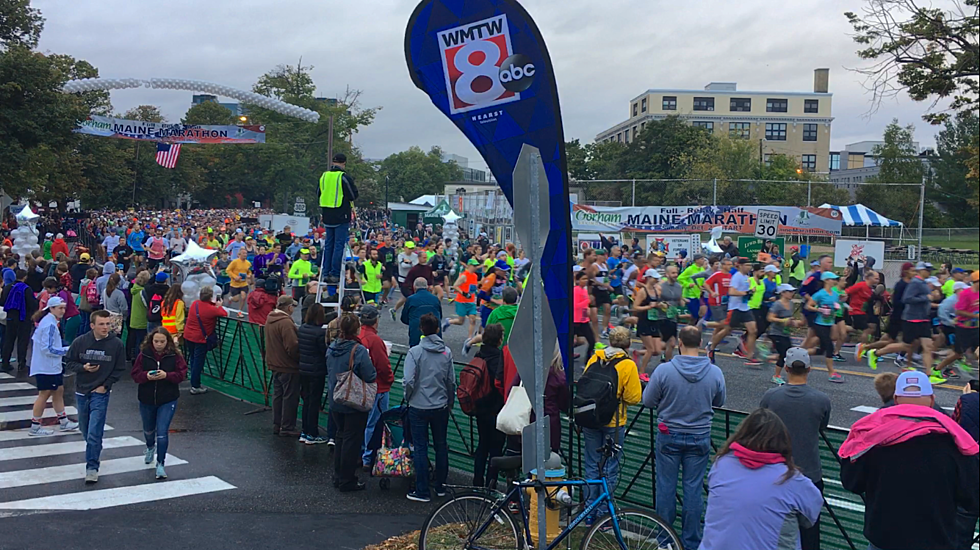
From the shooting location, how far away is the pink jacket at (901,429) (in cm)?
416

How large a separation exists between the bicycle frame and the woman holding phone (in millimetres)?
4023

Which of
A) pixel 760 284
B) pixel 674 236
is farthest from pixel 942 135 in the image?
pixel 674 236

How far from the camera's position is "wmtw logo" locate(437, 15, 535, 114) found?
673 centimetres

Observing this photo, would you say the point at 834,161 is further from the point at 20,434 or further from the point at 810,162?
the point at 20,434

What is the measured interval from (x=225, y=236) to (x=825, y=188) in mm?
27797

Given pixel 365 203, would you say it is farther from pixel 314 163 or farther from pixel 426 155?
pixel 426 155

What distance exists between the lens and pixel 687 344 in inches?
247

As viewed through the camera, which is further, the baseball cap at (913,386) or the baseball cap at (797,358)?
the baseball cap at (797,358)

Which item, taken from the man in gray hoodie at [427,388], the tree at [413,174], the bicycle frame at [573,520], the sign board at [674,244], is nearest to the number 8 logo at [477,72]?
the man in gray hoodie at [427,388]

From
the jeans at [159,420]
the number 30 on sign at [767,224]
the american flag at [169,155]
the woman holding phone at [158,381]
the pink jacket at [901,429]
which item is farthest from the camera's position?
the american flag at [169,155]

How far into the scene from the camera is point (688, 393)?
20.1ft

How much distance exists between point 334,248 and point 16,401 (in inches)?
222

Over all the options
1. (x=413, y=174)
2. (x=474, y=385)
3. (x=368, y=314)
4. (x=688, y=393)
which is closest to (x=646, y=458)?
(x=688, y=393)

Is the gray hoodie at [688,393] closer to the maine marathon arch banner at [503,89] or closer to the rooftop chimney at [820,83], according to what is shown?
the maine marathon arch banner at [503,89]
